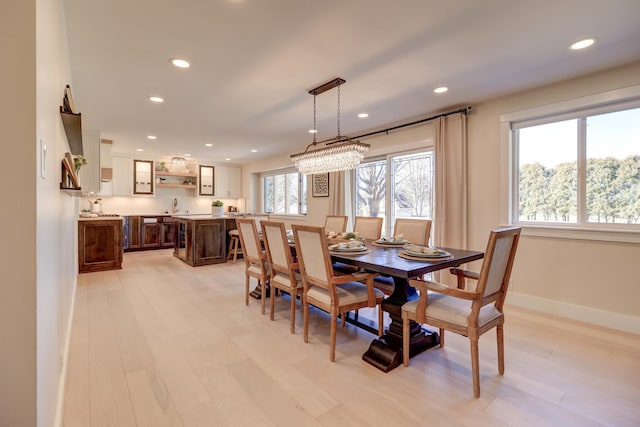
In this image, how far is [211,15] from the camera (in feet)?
6.67

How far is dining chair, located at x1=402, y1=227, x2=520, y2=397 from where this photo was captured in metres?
1.85

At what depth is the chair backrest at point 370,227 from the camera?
150 inches

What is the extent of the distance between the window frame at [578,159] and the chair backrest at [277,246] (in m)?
2.64

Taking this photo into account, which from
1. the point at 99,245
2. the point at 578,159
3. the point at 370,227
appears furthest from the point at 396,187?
the point at 99,245

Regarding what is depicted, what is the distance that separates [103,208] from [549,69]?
8811 mm

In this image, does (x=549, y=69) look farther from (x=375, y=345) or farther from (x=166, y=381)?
(x=166, y=381)

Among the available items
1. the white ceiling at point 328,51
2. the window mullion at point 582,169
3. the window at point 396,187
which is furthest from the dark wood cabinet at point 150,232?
the window mullion at point 582,169

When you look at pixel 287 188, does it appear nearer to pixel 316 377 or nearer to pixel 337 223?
pixel 337 223

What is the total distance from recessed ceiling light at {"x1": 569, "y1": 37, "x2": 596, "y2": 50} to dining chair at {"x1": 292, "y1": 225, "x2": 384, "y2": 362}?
2457mm

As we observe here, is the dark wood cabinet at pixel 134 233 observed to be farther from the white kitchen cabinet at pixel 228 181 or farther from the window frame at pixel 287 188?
the window frame at pixel 287 188

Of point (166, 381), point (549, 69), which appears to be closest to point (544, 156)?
point (549, 69)

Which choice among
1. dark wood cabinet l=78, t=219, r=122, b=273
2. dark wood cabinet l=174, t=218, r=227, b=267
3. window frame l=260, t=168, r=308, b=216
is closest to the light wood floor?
dark wood cabinet l=78, t=219, r=122, b=273

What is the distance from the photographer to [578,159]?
123 inches

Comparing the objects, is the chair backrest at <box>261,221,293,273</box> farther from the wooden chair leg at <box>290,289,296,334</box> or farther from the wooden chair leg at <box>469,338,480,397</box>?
the wooden chair leg at <box>469,338,480,397</box>
